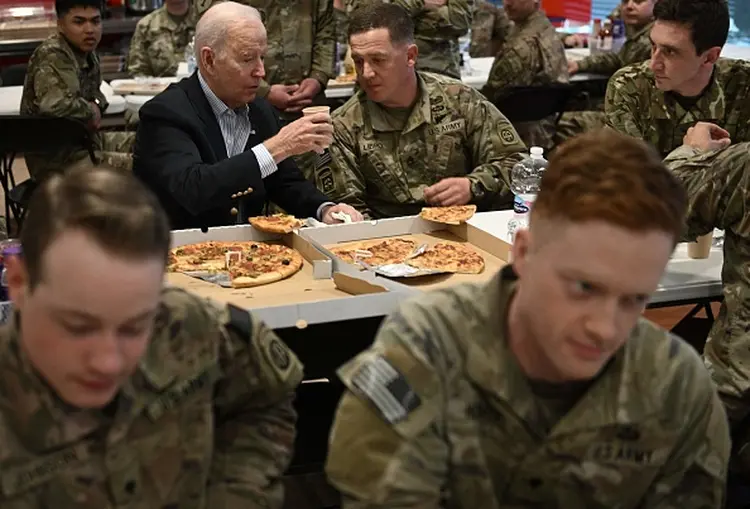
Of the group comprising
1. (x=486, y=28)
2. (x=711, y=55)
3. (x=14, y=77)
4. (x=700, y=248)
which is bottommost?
(x=14, y=77)

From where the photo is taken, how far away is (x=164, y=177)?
132 inches

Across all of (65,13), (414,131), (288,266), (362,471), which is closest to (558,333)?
(362,471)

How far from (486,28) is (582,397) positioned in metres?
7.19

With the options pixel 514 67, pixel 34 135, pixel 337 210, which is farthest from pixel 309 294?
pixel 514 67

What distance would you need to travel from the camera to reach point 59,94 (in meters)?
5.02

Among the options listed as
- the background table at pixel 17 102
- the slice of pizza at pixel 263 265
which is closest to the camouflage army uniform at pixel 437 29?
the background table at pixel 17 102

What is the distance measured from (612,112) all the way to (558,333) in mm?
2620

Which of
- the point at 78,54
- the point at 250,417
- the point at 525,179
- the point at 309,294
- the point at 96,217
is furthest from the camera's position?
the point at 78,54

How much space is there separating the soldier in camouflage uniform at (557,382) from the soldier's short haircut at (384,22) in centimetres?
245

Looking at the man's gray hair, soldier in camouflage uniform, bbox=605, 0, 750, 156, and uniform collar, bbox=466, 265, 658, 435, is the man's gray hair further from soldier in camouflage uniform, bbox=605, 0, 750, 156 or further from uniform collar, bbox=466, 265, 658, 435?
uniform collar, bbox=466, 265, 658, 435

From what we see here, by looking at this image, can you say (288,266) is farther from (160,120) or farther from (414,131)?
(414,131)

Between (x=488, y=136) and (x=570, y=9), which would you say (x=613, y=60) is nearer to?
(x=488, y=136)

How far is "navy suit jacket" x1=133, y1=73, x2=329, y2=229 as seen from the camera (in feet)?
10.8

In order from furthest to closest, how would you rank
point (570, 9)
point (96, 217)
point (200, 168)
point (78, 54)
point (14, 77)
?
point (570, 9) < point (14, 77) < point (78, 54) < point (200, 168) < point (96, 217)
